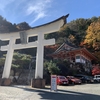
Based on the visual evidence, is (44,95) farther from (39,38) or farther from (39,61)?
(39,38)

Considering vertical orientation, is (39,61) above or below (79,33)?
below

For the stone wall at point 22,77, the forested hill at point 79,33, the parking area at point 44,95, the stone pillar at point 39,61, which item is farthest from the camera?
the forested hill at point 79,33

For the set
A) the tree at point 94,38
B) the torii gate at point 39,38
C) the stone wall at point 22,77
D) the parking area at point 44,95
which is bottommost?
the parking area at point 44,95

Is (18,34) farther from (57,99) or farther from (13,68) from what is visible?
(57,99)

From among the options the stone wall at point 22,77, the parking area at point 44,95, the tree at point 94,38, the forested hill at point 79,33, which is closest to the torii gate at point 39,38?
the parking area at point 44,95

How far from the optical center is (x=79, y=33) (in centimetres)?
4962

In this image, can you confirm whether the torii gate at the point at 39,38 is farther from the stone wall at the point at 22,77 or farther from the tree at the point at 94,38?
the tree at the point at 94,38

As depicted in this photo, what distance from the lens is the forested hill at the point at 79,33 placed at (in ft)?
132

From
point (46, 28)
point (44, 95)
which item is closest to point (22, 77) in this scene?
point (46, 28)

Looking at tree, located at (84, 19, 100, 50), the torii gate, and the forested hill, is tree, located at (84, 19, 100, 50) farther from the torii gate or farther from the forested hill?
the torii gate

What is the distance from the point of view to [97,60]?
3878 cm

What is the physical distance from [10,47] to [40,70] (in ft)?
14.9

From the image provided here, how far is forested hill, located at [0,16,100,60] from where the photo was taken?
40219 millimetres

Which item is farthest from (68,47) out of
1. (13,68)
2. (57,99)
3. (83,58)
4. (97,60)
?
(57,99)
